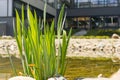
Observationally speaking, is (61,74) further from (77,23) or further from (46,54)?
(77,23)

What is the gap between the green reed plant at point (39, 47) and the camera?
3379mm

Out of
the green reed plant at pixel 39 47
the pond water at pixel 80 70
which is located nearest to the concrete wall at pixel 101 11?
the pond water at pixel 80 70

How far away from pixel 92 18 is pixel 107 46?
74.0ft

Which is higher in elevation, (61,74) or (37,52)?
(37,52)

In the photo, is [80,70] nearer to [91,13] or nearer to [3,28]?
[3,28]

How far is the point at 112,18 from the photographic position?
3694 cm

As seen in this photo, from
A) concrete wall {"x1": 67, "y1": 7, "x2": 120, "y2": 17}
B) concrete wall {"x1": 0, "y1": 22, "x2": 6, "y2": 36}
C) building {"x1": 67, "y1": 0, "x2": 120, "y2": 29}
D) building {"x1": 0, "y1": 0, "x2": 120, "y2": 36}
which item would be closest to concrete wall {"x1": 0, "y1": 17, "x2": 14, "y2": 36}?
concrete wall {"x1": 0, "y1": 22, "x2": 6, "y2": 36}

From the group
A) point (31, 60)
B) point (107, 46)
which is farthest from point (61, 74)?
point (107, 46)

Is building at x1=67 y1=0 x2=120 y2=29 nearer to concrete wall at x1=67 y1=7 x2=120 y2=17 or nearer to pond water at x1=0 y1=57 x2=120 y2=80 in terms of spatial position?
concrete wall at x1=67 y1=7 x2=120 y2=17

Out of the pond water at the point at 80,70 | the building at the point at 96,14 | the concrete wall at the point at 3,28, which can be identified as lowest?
the pond water at the point at 80,70

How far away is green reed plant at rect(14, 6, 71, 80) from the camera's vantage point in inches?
133

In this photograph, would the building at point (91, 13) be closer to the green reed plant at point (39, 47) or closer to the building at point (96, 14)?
the building at point (96, 14)

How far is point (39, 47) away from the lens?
340 cm

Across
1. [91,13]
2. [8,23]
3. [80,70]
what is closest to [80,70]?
[80,70]
